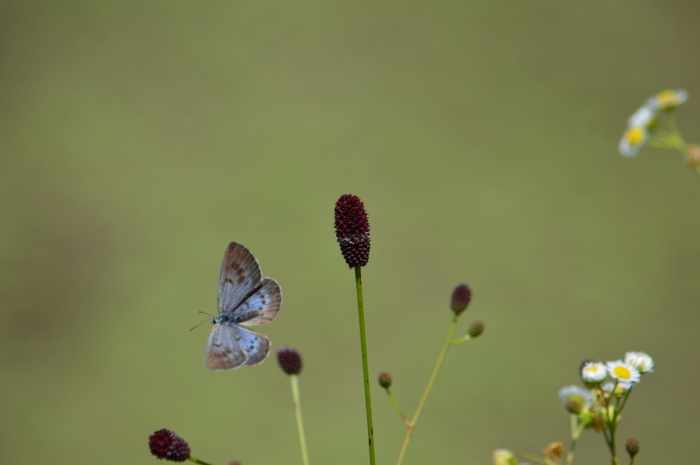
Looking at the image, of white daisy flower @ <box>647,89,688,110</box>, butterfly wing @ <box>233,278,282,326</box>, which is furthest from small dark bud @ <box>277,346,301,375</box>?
white daisy flower @ <box>647,89,688,110</box>

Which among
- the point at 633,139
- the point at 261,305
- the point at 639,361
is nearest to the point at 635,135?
the point at 633,139

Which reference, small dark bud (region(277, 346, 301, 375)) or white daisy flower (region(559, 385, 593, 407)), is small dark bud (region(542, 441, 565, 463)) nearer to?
white daisy flower (region(559, 385, 593, 407))

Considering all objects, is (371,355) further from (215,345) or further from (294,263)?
(215,345)

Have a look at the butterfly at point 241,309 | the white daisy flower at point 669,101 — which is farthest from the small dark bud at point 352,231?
the white daisy flower at point 669,101

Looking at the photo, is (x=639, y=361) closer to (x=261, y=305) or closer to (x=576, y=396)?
(x=576, y=396)

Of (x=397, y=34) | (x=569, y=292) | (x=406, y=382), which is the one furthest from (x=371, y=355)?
(x=397, y=34)

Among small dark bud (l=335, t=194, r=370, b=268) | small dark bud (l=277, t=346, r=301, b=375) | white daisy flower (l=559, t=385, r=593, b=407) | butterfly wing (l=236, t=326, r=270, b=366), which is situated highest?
small dark bud (l=335, t=194, r=370, b=268)

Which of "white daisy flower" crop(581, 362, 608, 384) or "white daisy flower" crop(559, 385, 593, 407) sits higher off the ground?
"white daisy flower" crop(581, 362, 608, 384)
